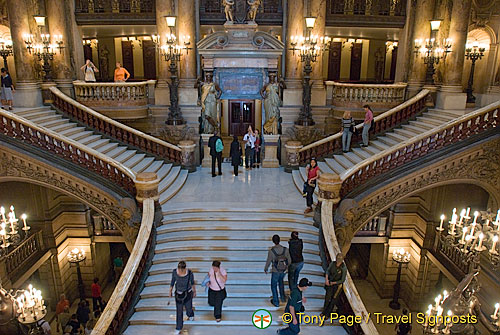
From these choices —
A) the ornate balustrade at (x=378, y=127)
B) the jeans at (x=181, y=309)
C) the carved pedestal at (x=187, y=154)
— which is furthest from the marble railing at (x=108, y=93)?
the jeans at (x=181, y=309)

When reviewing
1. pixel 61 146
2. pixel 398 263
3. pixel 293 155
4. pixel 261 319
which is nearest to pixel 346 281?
pixel 261 319

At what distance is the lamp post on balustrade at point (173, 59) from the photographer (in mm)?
13703

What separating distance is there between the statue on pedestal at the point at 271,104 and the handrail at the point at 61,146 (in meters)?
5.33

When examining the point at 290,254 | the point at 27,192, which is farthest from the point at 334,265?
the point at 27,192

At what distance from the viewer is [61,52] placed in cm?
1457

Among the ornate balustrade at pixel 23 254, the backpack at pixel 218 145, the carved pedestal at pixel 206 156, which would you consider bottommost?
the ornate balustrade at pixel 23 254

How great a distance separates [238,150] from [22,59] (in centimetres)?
792

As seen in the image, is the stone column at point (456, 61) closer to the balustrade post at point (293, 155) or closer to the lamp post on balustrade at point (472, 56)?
the lamp post on balustrade at point (472, 56)

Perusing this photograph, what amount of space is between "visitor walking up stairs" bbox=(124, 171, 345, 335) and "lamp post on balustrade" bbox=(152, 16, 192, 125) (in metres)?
3.04

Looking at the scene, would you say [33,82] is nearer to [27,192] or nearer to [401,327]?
[27,192]

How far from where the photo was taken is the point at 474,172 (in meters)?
10.7

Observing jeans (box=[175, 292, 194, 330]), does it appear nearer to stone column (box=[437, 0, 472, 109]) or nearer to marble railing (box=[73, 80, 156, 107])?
→ marble railing (box=[73, 80, 156, 107])

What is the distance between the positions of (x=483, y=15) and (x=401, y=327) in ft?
40.1

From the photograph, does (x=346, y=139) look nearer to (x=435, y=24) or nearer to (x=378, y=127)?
(x=378, y=127)
